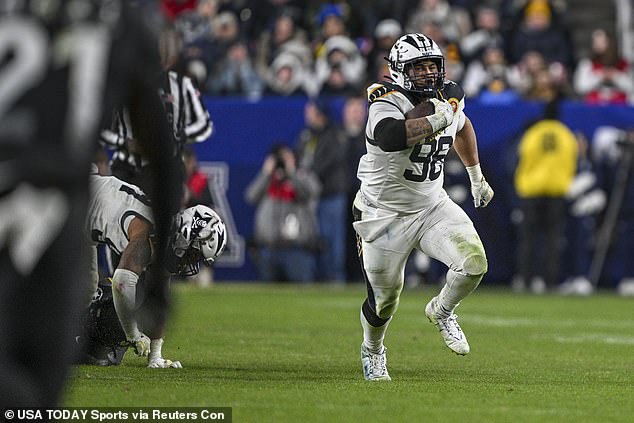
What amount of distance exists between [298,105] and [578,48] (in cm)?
561

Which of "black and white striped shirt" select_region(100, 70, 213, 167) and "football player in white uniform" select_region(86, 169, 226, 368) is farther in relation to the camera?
"black and white striped shirt" select_region(100, 70, 213, 167)

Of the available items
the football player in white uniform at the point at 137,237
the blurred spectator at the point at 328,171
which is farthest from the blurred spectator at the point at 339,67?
the football player in white uniform at the point at 137,237

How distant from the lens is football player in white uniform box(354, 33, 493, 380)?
24.4 ft

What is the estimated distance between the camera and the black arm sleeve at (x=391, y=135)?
7246 millimetres

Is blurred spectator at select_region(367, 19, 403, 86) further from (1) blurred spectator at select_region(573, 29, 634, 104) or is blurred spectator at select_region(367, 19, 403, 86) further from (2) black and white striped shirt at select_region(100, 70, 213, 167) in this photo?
(2) black and white striped shirt at select_region(100, 70, 213, 167)

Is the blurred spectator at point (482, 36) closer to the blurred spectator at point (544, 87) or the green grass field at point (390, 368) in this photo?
the blurred spectator at point (544, 87)

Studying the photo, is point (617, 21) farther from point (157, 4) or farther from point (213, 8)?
point (157, 4)

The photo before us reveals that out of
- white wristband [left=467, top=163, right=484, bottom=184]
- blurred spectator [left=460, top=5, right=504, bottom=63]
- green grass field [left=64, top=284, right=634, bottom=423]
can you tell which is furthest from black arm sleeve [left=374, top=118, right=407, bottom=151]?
blurred spectator [left=460, top=5, right=504, bottom=63]

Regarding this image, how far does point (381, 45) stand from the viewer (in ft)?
57.0

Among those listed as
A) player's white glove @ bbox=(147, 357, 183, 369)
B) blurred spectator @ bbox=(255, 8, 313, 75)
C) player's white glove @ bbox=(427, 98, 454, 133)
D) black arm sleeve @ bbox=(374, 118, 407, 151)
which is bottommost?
player's white glove @ bbox=(147, 357, 183, 369)

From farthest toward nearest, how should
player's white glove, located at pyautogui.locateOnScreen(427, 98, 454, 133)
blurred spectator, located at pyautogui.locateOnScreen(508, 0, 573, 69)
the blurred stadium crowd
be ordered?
blurred spectator, located at pyautogui.locateOnScreen(508, 0, 573, 69), the blurred stadium crowd, player's white glove, located at pyautogui.locateOnScreen(427, 98, 454, 133)

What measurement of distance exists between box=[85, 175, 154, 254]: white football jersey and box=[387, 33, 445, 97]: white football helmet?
164 cm

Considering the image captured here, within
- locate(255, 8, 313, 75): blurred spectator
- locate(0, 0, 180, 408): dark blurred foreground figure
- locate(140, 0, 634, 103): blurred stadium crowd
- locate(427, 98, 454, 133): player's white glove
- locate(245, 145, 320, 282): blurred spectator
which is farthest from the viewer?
locate(255, 8, 313, 75): blurred spectator

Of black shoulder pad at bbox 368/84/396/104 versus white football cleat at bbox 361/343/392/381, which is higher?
black shoulder pad at bbox 368/84/396/104
